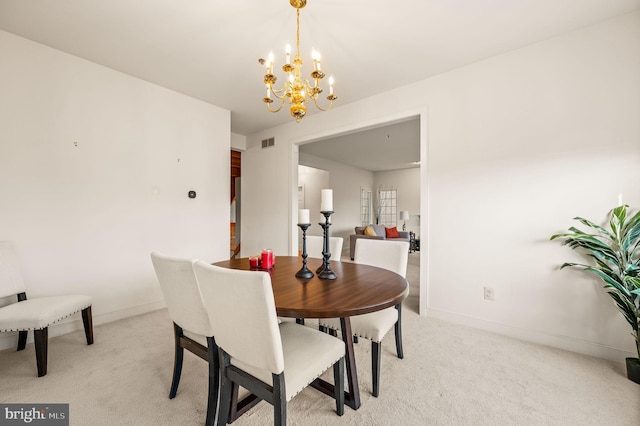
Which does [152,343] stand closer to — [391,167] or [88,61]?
[88,61]

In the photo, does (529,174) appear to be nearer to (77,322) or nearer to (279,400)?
(279,400)

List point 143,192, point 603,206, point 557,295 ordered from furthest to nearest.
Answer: point 143,192 → point 557,295 → point 603,206

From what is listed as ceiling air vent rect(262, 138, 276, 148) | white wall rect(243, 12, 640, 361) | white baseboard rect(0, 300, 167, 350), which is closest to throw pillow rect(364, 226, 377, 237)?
ceiling air vent rect(262, 138, 276, 148)

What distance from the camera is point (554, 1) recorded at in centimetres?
188

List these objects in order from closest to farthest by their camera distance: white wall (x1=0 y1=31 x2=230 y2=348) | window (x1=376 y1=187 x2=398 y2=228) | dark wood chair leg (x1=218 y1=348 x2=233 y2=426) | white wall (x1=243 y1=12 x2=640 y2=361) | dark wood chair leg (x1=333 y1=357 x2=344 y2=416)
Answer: dark wood chair leg (x1=218 y1=348 x2=233 y2=426) < dark wood chair leg (x1=333 y1=357 x2=344 y2=416) < white wall (x1=243 y1=12 x2=640 y2=361) < white wall (x1=0 y1=31 x2=230 y2=348) < window (x1=376 y1=187 x2=398 y2=228)

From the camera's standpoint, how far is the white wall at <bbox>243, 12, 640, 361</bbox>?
80.3 inches

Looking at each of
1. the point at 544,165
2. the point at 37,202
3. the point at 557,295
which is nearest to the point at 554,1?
the point at 544,165

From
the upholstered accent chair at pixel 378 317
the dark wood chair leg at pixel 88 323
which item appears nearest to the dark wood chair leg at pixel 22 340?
the dark wood chair leg at pixel 88 323

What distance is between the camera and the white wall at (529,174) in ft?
6.69

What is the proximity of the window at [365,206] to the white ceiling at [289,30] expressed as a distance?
6129mm

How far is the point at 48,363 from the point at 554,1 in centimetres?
458

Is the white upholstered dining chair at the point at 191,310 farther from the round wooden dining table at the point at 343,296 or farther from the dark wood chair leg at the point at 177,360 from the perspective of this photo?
the round wooden dining table at the point at 343,296

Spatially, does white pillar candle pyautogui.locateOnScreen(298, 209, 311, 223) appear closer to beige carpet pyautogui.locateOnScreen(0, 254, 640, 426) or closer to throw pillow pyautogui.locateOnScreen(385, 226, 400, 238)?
beige carpet pyautogui.locateOnScreen(0, 254, 640, 426)

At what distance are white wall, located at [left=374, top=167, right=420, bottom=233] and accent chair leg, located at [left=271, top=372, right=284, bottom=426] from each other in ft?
27.3
